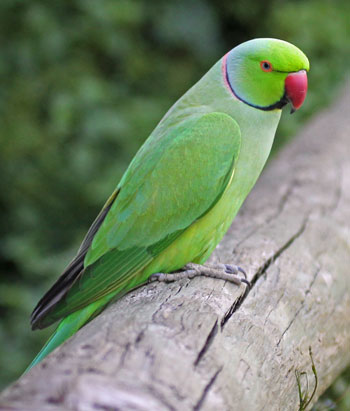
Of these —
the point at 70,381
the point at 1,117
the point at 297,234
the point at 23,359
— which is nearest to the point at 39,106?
the point at 1,117

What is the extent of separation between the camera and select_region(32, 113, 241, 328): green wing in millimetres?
1675

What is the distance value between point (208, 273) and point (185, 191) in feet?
0.79

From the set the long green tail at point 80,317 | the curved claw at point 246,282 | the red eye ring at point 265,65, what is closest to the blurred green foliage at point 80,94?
the long green tail at point 80,317

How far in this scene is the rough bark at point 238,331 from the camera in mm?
979

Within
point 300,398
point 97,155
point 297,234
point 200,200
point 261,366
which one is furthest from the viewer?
point 97,155

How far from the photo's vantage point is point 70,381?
0.95 meters

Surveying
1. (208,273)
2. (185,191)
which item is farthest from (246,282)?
(185,191)

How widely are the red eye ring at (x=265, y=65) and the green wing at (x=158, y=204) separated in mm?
183

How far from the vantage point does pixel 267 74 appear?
1746mm

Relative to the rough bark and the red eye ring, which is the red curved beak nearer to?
the red eye ring

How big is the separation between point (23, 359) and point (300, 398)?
6.01ft

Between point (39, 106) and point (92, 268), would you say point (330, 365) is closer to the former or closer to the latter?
point (92, 268)

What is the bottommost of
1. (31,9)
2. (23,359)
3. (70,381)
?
(23,359)

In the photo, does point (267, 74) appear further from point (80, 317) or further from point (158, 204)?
point (80, 317)
